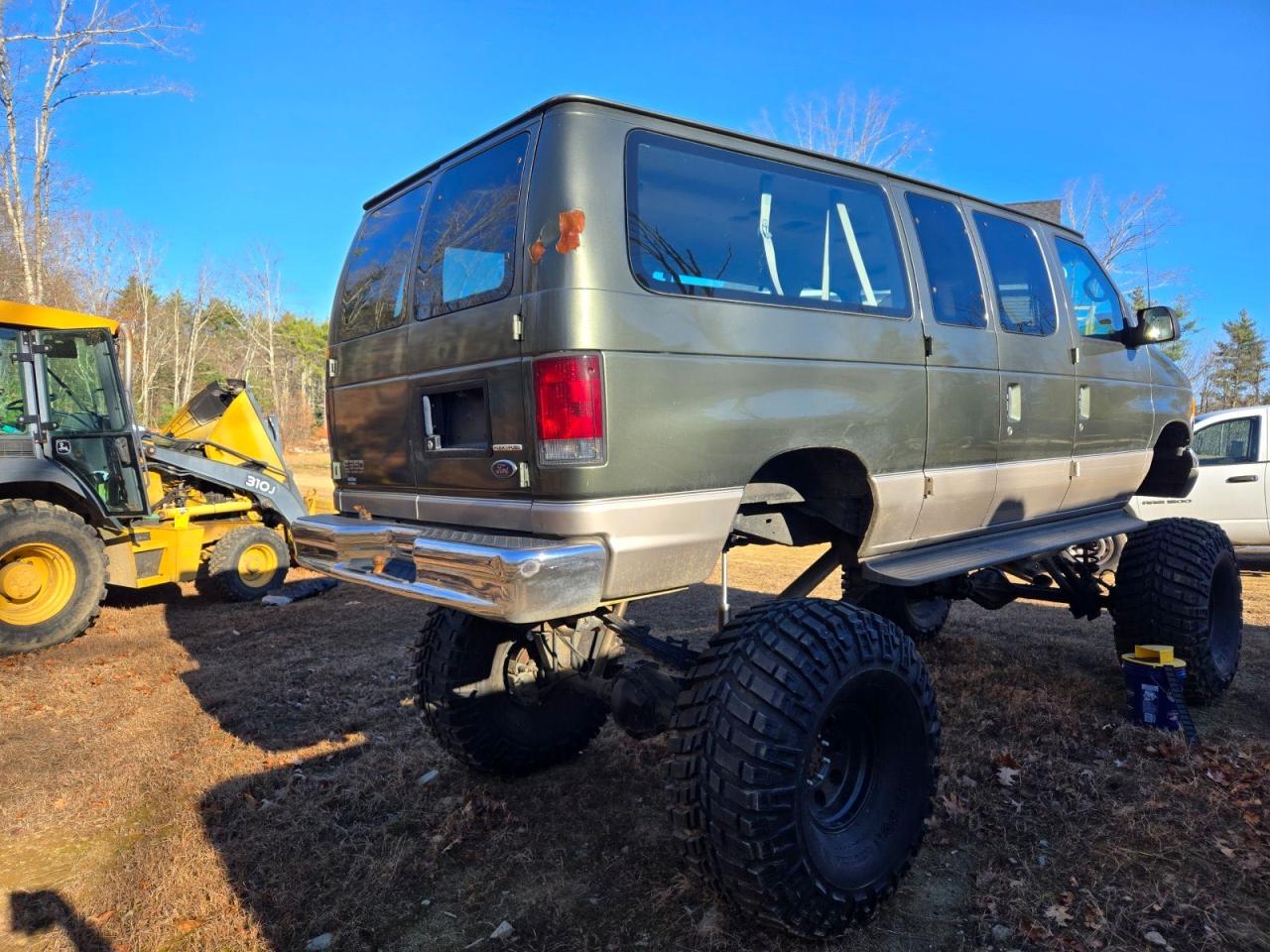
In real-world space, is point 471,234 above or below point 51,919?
above

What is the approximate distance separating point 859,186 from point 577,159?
141cm

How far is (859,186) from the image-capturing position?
10.5 feet

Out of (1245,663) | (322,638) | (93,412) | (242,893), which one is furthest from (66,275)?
(1245,663)

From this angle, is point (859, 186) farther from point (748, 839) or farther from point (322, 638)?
point (322, 638)

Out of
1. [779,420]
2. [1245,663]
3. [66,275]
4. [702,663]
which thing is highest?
[66,275]

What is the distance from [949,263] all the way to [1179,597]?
95.6 inches

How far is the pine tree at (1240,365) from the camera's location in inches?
1422

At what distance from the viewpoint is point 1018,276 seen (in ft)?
12.8

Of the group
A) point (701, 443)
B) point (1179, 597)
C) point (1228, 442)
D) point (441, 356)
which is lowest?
point (1179, 597)

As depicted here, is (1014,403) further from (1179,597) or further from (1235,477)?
(1235,477)

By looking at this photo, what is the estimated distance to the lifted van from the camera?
2.28 m

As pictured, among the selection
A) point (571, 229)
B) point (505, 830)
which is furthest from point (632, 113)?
point (505, 830)

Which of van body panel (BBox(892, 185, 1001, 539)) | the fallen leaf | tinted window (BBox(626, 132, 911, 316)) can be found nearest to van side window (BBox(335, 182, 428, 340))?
tinted window (BBox(626, 132, 911, 316))

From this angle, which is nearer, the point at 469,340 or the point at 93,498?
the point at 469,340
